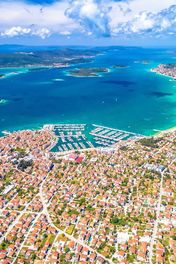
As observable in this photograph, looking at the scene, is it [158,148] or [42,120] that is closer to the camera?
[158,148]

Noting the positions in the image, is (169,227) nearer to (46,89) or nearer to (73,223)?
(73,223)

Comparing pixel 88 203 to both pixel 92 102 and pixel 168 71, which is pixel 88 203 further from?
pixel 168 71

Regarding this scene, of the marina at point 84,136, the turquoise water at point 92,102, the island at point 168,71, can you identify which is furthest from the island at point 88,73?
the marina at point 84,136

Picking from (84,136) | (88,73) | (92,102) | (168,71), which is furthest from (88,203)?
(168,71)

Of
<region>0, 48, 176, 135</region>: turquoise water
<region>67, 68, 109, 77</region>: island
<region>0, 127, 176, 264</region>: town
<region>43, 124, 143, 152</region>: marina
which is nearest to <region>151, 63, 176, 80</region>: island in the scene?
<region>0, 48, 176, 135</region>: turquoise water

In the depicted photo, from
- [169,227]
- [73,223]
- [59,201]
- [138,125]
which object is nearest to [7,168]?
[59,201]

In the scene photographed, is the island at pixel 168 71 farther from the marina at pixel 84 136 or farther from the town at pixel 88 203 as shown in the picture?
the town at pixel 88 203

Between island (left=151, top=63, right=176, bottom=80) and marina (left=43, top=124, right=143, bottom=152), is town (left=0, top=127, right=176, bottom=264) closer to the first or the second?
marina (left=43, top=124, right=143, bottom=152)
